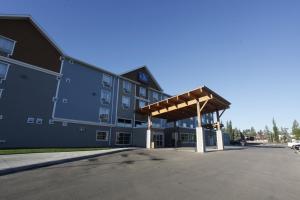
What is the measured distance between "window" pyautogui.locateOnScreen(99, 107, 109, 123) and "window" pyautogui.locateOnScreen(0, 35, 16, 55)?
13.3 m

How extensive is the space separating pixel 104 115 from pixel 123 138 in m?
5.15

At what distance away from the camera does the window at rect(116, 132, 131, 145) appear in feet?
95.6

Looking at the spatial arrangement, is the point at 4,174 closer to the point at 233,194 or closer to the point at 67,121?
the point at 233,194

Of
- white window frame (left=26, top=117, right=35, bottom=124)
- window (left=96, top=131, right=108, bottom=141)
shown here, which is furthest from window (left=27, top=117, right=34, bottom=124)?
window (left=96, top=131, right=108, bottom=141)

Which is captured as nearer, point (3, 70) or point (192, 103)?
point (3, 70)

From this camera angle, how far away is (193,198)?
5.43 metres

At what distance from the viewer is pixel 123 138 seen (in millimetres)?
29844

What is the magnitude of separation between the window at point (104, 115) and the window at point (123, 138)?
3.35 meters

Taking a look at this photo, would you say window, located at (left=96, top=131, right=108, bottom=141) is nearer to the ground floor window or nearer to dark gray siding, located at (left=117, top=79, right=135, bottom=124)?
dark gray siding, located at (left=117, top=79, right=135, bottom=124)

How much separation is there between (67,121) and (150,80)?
19.3 m

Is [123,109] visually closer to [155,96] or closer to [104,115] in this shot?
[104,115]

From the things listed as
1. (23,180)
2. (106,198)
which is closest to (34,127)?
(23,180)

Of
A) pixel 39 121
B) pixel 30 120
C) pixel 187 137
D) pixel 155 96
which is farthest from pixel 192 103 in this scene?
pixel 30 120

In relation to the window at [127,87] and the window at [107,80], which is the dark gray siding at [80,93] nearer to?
the window at [107,80]
